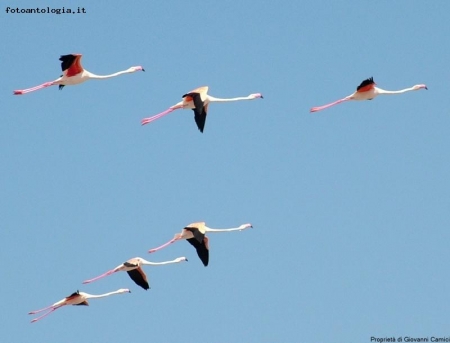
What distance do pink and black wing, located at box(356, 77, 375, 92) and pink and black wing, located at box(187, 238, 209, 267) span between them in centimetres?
558

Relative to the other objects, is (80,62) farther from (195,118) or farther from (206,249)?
(206,249)

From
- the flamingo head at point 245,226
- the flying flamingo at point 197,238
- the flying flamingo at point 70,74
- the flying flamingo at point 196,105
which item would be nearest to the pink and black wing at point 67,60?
the flying flamingo at point 70,74

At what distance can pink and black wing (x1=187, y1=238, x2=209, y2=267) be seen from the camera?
34194 millimetres

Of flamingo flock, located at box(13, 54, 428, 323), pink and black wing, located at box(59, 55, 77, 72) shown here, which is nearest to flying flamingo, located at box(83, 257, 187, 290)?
flamingo flock, located at box(13, 54, 428, 323)

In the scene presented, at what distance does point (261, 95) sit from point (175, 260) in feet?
17.1

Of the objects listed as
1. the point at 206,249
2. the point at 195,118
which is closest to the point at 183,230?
the point at 206,249

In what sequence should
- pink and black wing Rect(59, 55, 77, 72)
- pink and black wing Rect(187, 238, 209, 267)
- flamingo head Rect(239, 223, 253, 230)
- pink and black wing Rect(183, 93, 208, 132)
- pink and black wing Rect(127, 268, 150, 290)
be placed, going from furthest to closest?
flamingo head Rect(239, 223, 253, 230)
pink and black wing Rect(127, 268, 150, 290)
pink and black wing Rect(187, 238, 209, 267)
pink and black wing Rect(183, 93, 208, 132)
pink and black wing Rect(59, 55, 77, 72)

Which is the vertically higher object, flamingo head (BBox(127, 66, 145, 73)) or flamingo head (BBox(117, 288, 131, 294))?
flamingo head (BBox(127, 66, 145, 73))

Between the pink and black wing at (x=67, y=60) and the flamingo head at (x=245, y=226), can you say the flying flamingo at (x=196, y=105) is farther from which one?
the flamingo head at (x=245, y=226)

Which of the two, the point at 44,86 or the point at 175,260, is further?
the point at 175,260

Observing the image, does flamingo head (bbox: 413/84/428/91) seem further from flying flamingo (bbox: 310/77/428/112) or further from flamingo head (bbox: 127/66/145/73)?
flamingo head (bbox: 127/66/145/73)

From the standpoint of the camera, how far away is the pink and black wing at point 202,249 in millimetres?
34194

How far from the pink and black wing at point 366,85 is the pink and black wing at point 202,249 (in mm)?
5582

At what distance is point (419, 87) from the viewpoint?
34875 mm
